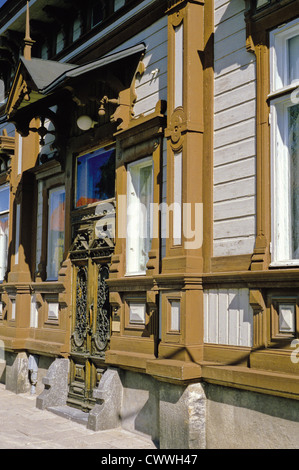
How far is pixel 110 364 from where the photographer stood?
8.88 m

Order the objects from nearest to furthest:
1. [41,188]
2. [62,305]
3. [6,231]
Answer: [62,305] < [41,188] < [6,231]

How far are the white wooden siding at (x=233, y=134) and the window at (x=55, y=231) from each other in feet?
16.1

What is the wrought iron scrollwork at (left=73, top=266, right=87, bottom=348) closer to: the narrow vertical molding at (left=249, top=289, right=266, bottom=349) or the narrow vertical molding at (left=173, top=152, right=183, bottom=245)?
the narrow vertical molding at (left=173, top=152, right=183, bottom=245)

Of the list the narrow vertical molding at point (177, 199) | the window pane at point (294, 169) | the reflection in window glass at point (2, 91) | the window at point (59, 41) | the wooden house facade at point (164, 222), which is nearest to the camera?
the window pane at point (294, 169)

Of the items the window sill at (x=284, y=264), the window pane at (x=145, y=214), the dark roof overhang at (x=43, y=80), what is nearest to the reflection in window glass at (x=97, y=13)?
the dark roof overhang at (x=43, y=80)

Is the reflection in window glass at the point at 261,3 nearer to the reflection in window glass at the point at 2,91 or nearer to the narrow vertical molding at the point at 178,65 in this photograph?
the narrow vertical molding at the point at 178,65

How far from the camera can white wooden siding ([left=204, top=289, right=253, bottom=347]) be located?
6.56 m

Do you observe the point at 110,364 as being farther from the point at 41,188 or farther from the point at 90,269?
the point at 41,188

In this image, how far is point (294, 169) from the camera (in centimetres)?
628

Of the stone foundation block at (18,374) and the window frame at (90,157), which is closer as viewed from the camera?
the window frame at (90,157)

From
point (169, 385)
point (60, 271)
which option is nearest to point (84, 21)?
point (60, 271)

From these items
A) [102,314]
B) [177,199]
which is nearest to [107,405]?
[102,314]

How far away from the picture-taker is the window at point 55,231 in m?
11.4

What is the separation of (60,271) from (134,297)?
253 centimetres
